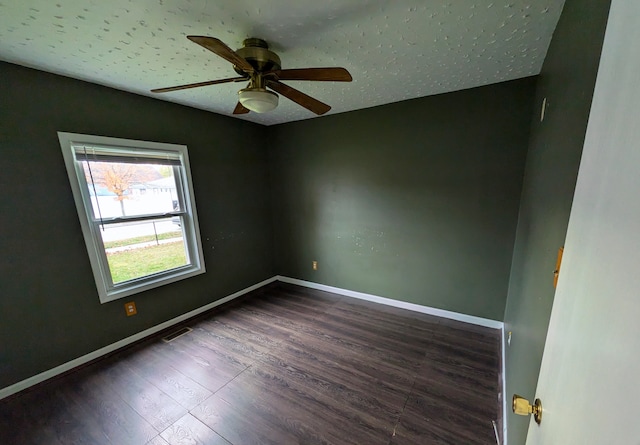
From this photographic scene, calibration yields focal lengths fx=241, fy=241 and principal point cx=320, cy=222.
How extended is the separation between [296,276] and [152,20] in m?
3.10

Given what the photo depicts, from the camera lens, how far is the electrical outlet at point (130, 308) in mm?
2283

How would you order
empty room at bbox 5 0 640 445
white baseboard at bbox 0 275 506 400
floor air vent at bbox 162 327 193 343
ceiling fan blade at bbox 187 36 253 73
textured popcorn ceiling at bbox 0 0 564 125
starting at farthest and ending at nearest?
floor air vent at bbox 162 327 193 343 → white baseboard at bbox 0 275 506 400 → textured popcorn ceiling at bbox 0 0 564 125 → ceiling fan blade at bbox 187 36 253 73 → empty room at bbox 5 0 640 445

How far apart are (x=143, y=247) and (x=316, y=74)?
2.31 metres

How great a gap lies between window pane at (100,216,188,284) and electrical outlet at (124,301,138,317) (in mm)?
234

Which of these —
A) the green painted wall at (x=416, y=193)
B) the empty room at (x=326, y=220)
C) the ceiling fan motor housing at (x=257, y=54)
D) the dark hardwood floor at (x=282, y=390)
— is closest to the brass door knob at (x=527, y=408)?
the empty room at (x=326, y=220)

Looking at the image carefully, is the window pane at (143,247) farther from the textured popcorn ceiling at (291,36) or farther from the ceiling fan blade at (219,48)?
the ceiling fan blade at (219,48)

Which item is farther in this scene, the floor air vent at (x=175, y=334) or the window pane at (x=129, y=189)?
the floor air vent at (x=175, y=334)

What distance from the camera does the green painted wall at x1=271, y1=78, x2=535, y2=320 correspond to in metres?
2.21

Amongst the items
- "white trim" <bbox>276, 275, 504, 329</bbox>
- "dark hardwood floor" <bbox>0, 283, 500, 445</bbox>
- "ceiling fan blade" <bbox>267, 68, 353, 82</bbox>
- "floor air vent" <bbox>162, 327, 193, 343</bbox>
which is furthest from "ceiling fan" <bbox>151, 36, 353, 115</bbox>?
"white trim" <bbox>276, 275, 504, 329</bbox>

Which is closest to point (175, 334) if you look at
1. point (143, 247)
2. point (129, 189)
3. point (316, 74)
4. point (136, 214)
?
point (143, 247)

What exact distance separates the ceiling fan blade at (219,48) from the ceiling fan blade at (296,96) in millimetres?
258

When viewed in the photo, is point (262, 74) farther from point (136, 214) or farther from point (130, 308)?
point (130, 308)

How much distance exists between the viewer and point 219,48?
112 centimetres

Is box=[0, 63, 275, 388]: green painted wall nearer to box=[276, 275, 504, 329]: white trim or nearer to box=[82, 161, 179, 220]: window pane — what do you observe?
box=[82, 161, 179, 220]: window pane
